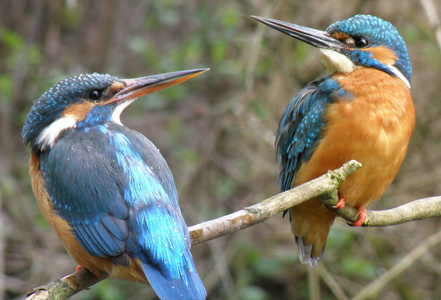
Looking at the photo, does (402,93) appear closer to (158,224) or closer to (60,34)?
(158,224)

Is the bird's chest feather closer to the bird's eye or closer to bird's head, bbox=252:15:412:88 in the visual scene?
bird's head, bbox=252:15:412:88

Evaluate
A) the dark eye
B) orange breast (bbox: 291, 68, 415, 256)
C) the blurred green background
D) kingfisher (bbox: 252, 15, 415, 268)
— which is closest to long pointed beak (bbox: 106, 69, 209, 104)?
kingfisher (bbox: 252, 15, 415, 268)

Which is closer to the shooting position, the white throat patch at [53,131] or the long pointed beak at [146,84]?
the white throat patch at [53,131]

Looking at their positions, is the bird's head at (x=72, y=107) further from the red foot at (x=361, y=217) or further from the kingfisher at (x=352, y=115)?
the red foot at (x=361, y=217)

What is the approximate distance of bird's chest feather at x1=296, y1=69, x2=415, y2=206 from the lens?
276cm

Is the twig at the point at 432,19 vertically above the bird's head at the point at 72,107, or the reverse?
the bird's head at the point at 72,107

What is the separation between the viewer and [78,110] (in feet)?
8.96

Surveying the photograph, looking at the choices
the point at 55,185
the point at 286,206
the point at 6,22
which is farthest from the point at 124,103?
the point at 6,22

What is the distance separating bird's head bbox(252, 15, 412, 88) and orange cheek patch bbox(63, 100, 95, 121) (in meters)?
1.02

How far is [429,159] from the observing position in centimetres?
511

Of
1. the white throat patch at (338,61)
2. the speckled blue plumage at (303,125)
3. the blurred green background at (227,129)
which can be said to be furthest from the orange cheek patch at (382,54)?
the blurred green background at (227,129)

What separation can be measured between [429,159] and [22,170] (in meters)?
3.79

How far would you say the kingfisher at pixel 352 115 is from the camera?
278cm

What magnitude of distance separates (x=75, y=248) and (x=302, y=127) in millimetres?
1305
